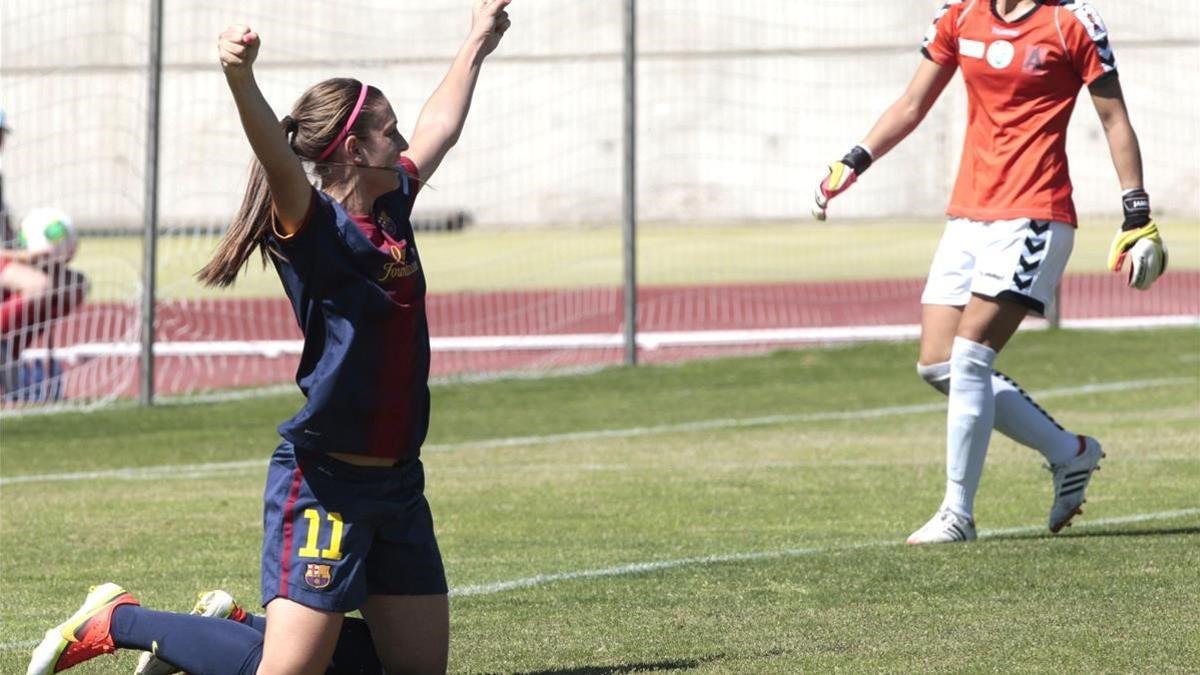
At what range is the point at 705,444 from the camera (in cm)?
1091

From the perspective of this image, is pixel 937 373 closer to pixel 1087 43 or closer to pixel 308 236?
pixel 1087 43

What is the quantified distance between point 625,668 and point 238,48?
1.93 m

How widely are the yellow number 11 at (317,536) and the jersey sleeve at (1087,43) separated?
3.65 meters

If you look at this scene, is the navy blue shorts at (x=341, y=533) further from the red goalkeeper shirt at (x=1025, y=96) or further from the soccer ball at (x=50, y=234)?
the soccer ball at (x=50, y=234)

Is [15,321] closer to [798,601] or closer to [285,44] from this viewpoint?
[285,44]

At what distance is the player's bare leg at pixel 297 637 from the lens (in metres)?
4.91

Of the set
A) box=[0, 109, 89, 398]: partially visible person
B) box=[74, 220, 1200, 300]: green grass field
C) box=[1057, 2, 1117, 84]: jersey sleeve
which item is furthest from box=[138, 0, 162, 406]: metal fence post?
box=[1057, 2, 1117, 84]: jersey sleeve

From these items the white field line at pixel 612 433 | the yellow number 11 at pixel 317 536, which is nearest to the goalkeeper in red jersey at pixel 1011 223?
the yellow number 11 at pixel 317 536

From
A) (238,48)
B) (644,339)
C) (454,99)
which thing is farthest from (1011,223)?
(644,339)

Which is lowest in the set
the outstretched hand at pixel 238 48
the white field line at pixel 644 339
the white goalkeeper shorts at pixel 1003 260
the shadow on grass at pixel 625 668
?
the shadow on grass at pixel 625 668

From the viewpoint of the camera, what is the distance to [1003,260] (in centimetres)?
744

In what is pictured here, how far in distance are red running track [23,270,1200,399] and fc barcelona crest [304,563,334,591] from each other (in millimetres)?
9981

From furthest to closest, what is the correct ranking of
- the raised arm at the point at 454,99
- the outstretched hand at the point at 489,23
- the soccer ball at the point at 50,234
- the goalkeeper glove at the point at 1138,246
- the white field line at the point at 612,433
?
the soccer ball at the point at 50,234 → the white field line at the point at 612,433 → the goalkeeper glove at the point at 1138,246 → the outstretched hand at the point at 489,23 → the raised arm at the point at 454,99

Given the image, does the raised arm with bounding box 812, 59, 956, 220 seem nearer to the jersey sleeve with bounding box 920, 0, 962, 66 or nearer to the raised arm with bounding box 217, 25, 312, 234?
the jersey sleeve with bounding box 920, 0, 962, 66
